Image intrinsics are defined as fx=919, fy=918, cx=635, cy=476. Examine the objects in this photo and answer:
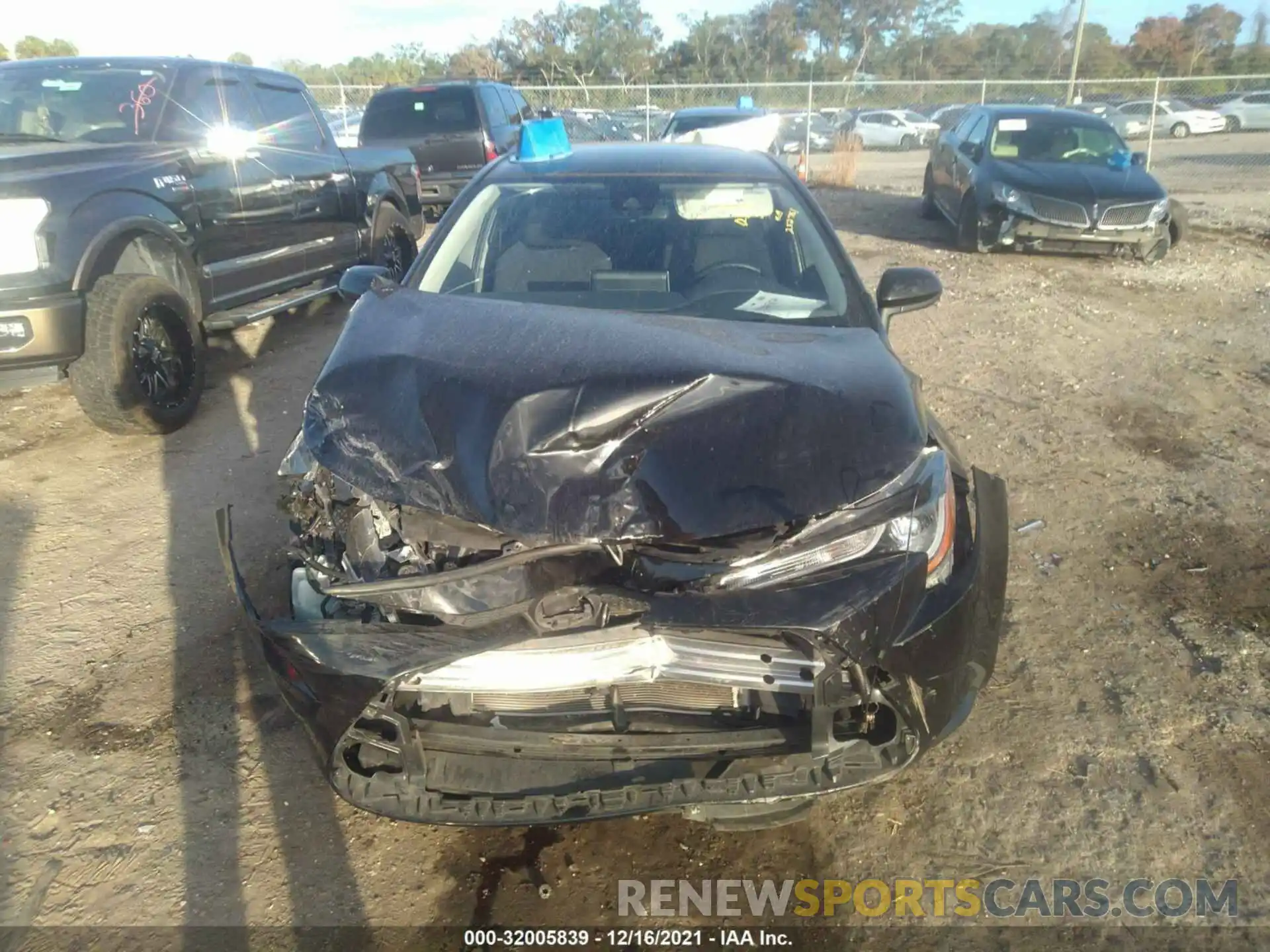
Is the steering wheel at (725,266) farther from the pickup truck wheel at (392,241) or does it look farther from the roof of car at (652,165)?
the pickup truck wheel at (392,241)

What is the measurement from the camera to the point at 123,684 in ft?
10.5

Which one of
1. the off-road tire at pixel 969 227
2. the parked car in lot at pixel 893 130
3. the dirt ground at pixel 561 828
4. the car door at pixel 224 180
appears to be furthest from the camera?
the parked car in lot at pixel 893 130

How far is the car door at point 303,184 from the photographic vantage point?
648cm

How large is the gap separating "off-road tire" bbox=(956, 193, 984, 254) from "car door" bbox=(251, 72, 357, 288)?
22.6 ft

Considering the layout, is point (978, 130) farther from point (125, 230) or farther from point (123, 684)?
point (123, 684)

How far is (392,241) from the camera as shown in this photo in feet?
27.0

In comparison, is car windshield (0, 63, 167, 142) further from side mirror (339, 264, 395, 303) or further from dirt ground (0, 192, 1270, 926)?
side mirror (339, 264, 395, 303)

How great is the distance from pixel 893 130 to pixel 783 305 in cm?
2730

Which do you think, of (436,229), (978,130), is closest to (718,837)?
(436,229)

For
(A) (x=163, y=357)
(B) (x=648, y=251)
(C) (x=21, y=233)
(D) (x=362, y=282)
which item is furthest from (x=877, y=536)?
(A) (x=163, y=357)

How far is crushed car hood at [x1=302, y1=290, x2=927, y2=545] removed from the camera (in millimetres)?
2215

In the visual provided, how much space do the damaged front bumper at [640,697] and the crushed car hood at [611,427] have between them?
0.23 m

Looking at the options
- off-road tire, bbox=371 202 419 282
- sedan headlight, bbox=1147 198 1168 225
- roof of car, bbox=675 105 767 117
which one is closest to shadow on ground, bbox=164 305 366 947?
off-road tire, bbox=371 202 419 282

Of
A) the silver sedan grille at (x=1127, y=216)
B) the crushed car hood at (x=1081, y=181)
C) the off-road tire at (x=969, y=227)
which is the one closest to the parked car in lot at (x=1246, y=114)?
the crushed car hood at (x=1081, y=181)
